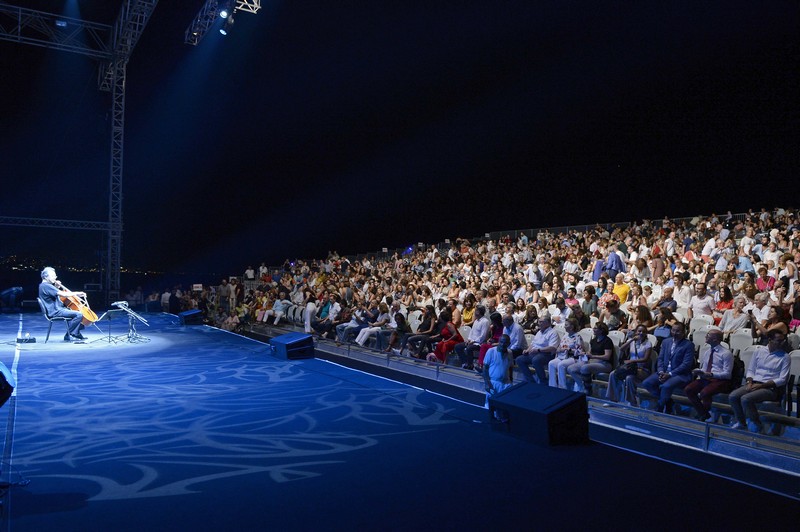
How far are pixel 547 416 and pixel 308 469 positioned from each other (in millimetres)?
1881

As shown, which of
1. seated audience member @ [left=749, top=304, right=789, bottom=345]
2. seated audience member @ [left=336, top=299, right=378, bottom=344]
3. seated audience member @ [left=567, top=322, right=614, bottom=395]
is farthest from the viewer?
seated audience member @ [left=336, top=299, right=378, bottom=344]

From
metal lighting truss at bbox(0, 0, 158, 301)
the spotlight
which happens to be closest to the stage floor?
the spotlight

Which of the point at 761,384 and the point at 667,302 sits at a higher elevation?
the point at 667,302

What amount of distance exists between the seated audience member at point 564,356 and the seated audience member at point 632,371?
496 millimetres

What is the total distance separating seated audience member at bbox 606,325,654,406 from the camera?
6082mm

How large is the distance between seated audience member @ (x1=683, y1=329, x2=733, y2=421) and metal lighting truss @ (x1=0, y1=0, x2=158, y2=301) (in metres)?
15.2

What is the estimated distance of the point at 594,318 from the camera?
27.6 ft

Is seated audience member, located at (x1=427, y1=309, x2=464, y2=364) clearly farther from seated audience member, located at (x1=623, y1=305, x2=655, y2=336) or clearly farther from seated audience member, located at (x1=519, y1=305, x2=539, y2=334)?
seated audience member, located at (x1=623, y1=305, x2=655, y2=336)

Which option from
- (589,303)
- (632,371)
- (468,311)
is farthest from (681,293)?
(468,311)

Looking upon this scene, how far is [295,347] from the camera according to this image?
31.3 feet

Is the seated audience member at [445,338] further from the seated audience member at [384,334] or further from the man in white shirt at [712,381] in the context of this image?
the man in white shirt at [712,381]

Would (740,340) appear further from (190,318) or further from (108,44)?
(108,44)

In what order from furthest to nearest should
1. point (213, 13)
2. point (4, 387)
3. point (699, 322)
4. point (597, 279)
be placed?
point (213, 13), point (597, 279), point (699, 322), point (4, 387)

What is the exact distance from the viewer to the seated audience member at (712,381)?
17.6 feet
